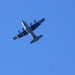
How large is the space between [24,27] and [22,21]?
2.38 m

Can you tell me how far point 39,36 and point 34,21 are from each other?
6483mm

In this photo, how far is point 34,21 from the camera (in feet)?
655

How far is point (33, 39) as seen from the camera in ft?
651

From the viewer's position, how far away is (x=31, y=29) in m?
198

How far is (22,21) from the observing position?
196125mm

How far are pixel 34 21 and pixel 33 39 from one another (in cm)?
696

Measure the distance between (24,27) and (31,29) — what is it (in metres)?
3.22

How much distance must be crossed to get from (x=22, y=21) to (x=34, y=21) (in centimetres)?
561

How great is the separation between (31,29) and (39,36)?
407 cm

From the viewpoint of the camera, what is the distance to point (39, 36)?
197 m

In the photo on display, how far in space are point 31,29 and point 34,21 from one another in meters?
3.71

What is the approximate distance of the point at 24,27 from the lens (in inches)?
7717

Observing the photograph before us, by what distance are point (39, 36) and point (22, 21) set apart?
28.1ft
